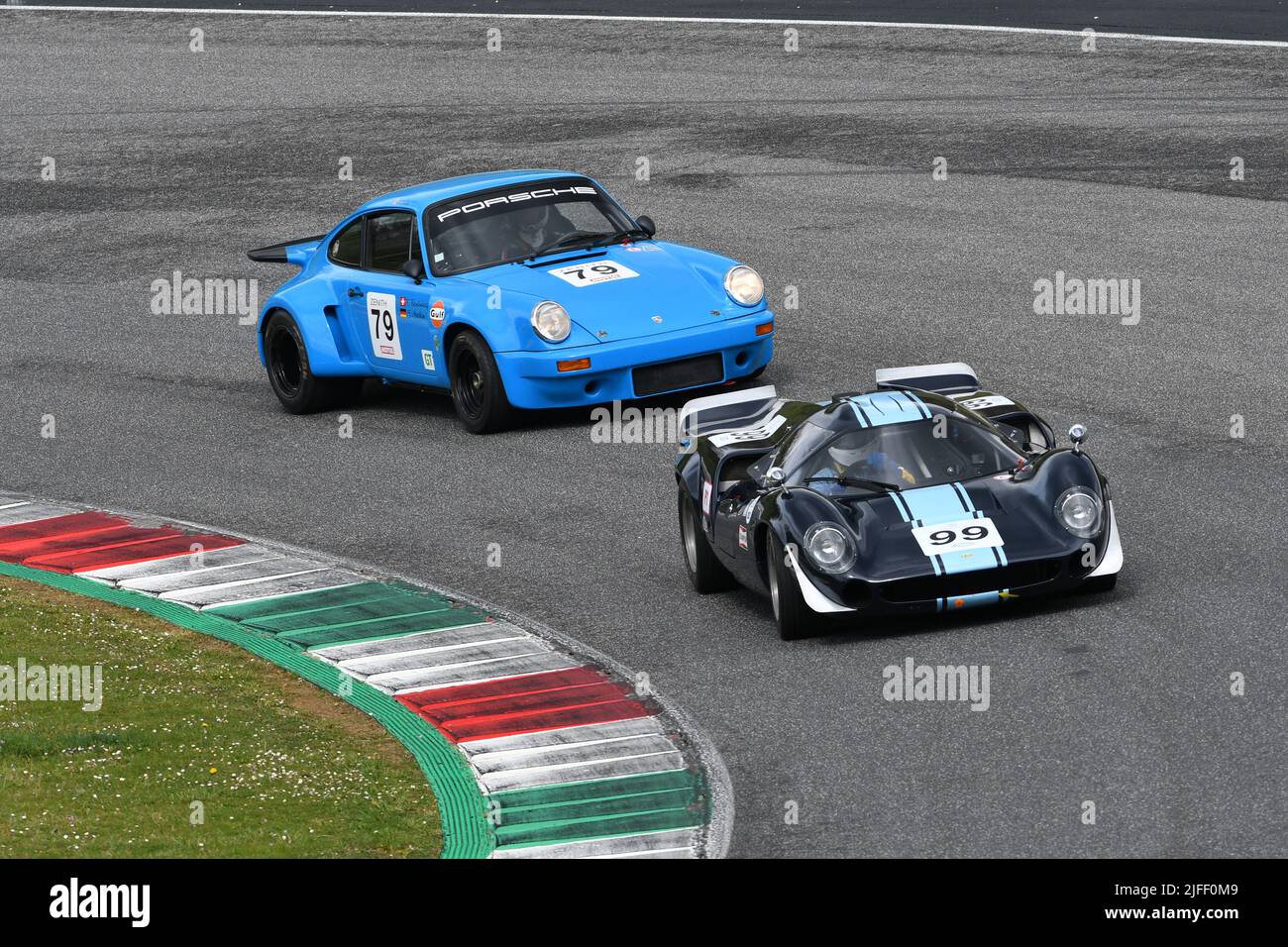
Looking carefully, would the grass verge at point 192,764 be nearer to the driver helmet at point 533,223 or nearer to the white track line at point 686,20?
the driver helmet at point 533,223

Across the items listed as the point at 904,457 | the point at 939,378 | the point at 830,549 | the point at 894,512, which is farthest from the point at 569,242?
the point at 830,549

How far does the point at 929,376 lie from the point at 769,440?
1.36 meters

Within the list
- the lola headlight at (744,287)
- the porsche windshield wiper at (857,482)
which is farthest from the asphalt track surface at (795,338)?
the lola headlight at (744,287)

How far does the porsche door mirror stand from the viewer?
13.9m

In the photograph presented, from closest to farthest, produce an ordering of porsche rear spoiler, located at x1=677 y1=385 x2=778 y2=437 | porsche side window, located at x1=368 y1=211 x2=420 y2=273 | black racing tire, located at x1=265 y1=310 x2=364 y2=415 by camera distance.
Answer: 1. porsche rear spoiler, located at x1=677 y1=385 x2=778 y2=437
2. porsche side window, located at x1=368 y1=211 x2=420 y2=273
3. black racing tire, located at x1=265 y1=310 x2=364 y2=415

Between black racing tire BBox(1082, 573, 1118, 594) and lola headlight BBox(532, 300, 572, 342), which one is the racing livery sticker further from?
black racing tire BBox(1082, 573, 1118, 594)

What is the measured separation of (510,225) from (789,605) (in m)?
5.73

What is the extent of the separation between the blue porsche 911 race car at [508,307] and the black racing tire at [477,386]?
11 millimetres

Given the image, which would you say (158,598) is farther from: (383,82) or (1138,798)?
(383,82)

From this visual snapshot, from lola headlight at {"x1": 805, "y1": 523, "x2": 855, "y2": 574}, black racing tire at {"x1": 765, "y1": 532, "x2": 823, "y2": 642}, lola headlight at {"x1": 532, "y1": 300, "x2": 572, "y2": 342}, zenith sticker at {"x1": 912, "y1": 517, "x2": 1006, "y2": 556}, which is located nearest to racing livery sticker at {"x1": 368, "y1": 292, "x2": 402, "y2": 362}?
lola headlight at {"x1": 532, "y1": 300, "x2": 572, "y2": 342}

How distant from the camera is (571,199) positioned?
14.3 m

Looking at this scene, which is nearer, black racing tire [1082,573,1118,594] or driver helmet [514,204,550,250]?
black racing tire [1082,573,1118,594]

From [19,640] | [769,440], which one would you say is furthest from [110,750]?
[769,440]

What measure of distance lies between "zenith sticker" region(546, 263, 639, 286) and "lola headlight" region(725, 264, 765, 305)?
0.64 metres
